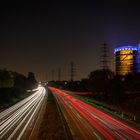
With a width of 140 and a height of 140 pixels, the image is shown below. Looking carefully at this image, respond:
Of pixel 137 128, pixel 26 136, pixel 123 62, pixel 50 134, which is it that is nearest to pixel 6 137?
pixel 26 136

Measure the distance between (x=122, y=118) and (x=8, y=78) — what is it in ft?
195

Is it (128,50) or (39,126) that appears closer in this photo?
(39,126)

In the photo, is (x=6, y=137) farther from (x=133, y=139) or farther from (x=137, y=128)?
(x=137, y=128)

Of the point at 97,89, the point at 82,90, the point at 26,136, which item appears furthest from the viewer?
the point at 82,90

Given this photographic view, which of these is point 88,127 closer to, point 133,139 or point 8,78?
point 133,139

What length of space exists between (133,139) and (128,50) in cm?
15223

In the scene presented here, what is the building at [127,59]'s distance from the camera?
518 ft

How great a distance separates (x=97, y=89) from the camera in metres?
76.3

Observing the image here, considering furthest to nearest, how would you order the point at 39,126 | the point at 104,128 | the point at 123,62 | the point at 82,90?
1. the point at 123,62
2. the point at 82,90
3. the point at 39,126
4. the point at 104,128

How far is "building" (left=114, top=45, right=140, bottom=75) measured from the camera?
158000 mm

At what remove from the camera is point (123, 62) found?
17075 cm

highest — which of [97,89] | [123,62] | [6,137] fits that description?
[123,62]

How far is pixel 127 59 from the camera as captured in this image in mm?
169375

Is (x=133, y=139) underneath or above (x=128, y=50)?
underneath
